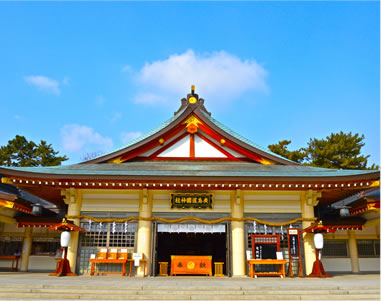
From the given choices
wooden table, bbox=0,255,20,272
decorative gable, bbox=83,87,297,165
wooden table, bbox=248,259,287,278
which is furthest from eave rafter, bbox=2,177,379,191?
wooden table, bbox=0,255,20,272

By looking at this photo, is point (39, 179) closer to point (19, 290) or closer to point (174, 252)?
point (19, 290)

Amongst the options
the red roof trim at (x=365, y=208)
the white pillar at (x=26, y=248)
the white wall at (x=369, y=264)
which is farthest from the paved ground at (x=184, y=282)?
the white wall at (x=369, y=264)

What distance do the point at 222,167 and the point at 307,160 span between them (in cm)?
2098

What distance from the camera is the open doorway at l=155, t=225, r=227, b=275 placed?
22.3m

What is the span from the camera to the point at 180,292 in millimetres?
9195

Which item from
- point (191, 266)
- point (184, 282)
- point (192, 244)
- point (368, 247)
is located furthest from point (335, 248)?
point (184, 282)

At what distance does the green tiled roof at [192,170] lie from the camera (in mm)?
13852

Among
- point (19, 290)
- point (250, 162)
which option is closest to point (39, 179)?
point (19, 290)

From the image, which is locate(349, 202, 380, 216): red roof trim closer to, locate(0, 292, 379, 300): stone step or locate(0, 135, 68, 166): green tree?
locate(0, 292, 379, 300): stone step

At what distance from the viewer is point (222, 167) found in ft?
51.8

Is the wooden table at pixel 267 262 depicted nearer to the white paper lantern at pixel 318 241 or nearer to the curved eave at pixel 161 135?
the white paper lantern at pixel 318 241

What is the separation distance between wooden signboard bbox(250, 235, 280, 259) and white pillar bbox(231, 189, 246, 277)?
1.79ft

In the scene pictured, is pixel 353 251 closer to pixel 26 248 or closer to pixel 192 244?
pixel 192 244

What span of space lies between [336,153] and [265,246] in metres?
21.5
